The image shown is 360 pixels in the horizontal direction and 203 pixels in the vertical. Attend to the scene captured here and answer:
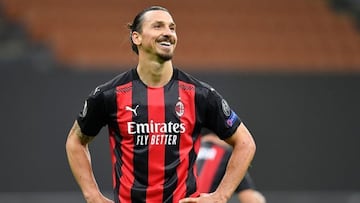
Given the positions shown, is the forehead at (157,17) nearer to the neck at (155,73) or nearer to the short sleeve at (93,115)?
the neck at (155,73)

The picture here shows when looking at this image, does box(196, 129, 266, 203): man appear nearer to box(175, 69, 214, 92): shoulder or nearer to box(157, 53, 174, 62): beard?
box(175, 69, 214, 92): shoulder

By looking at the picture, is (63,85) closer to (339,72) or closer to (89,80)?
(89,80)

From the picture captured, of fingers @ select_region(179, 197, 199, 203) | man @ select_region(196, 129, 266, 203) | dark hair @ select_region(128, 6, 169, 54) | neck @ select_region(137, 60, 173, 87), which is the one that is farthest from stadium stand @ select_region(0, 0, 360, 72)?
fingers @ select_region(179, 197, 199, 203)

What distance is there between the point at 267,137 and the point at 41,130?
2.49m

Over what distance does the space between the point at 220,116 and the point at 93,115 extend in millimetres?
604

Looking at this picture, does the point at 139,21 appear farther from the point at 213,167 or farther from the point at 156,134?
A: the point at 213,167

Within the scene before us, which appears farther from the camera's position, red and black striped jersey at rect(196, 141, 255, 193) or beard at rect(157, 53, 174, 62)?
red and black striped jersey at rect(196, 141, 255, 193)

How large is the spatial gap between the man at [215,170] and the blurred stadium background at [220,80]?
3.12 m

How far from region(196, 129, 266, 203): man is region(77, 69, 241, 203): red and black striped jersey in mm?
1404

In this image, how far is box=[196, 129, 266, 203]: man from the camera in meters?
6.09

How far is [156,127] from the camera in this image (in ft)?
15.2

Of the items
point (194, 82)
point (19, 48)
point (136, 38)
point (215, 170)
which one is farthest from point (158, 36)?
point (19, 48)

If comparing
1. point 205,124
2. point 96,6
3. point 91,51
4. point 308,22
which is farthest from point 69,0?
point 205,124

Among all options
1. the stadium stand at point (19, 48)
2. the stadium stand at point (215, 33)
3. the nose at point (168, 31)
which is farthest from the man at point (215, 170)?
the stadium stand at point (19, 48)
